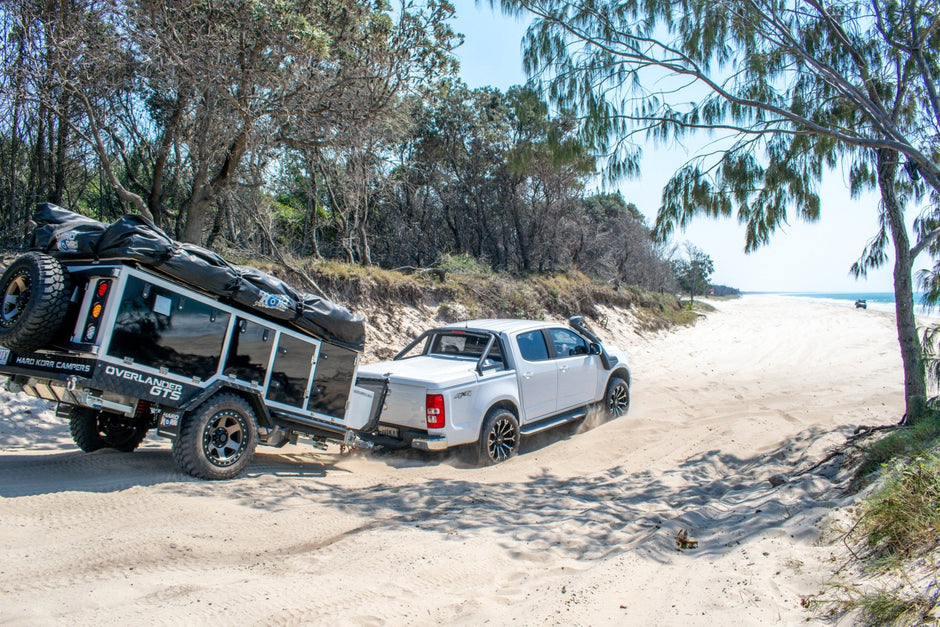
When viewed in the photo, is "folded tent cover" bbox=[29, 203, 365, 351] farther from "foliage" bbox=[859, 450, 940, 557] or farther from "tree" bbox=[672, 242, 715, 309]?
"tree" bbox=[672, 242, 715, 309]

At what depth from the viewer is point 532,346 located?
8562 millimetres

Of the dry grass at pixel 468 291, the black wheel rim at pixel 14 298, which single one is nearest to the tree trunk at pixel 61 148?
the dry grass at pixel 468 291

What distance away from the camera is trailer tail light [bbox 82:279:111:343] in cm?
520

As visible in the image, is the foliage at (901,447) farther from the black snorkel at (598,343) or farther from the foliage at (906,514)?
the black snorkel at (598,343)

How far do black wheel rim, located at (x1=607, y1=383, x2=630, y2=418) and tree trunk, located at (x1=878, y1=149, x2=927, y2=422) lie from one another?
3901 mm

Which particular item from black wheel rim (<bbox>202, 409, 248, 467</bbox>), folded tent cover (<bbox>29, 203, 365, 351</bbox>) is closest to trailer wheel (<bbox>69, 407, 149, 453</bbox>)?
black wheel rim (<bbox>202, 409, 248, 467</bbox>)

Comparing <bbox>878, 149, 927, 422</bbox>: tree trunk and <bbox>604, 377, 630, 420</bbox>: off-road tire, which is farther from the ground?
<bbox>878, 149, 927, 422</bbox>: tree trunk

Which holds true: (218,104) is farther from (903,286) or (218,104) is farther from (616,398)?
(903,286)

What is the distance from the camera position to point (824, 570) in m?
3.67

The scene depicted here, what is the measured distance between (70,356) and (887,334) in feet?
94.5

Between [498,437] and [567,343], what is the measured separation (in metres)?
2.23

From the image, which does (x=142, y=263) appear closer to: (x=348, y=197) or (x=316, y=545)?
(x=316, y=545)

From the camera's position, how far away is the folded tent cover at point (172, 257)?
17.4ft

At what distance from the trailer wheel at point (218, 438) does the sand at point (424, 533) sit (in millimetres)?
194
